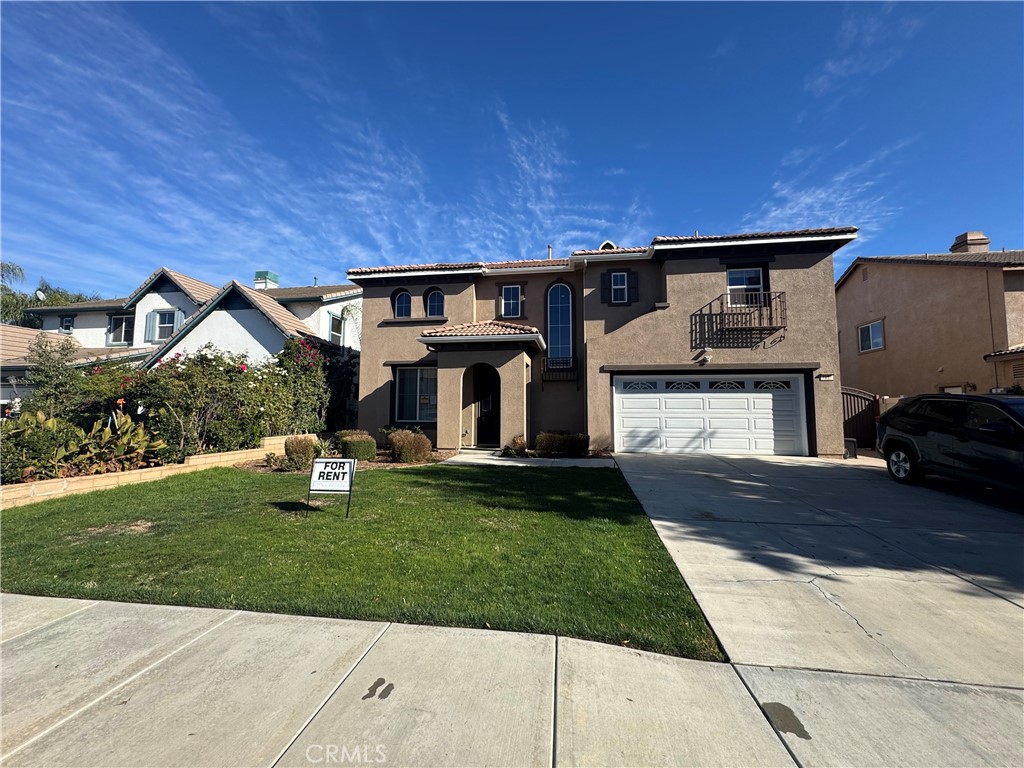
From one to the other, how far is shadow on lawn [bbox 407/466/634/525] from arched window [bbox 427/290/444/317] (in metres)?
6.96

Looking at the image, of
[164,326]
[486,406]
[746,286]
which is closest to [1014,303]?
[746,286]

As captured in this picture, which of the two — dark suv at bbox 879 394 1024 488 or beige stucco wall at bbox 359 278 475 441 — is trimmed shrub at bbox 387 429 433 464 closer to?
beige stucco wall at bbox 359 278 475 441

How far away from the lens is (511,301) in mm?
16094

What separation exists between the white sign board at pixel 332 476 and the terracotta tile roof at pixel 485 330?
750 cm

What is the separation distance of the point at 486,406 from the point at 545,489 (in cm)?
763

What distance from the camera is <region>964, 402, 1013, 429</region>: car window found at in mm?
7460

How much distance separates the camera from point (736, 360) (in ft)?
44.1

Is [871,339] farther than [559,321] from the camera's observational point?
Yes

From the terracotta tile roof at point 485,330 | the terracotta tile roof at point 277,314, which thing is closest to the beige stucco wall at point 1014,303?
the terracotta tile roof at point 485,330

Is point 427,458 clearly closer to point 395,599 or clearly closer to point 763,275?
point 395,599

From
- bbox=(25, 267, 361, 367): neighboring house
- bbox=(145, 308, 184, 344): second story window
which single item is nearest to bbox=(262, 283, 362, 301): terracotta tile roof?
bbox=(25, 267, 361, 367): neighboring house

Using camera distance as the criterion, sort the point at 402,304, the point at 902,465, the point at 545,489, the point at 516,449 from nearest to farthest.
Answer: the point at 545,489 → the point at 902,465 → the point at 516,449 → the point at 402,304

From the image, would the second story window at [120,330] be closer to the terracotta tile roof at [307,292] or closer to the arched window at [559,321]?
the terracotta tile roof at [307,292]

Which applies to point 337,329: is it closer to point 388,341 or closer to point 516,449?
point 388,341
